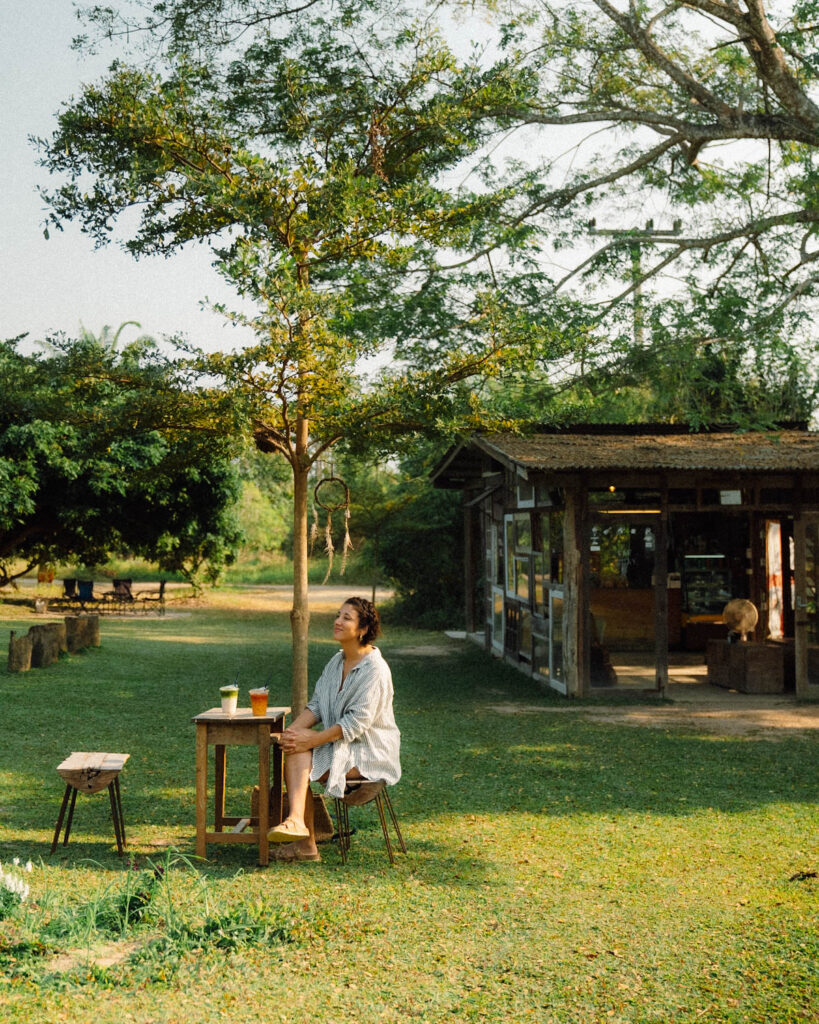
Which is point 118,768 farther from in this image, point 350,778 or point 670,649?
point 670,649

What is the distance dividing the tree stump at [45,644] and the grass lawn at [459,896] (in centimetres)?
501

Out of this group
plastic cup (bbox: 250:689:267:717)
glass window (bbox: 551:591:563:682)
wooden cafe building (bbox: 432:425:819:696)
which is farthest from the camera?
glass window (bbox: 551:591:563:682)

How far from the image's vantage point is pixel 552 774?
8641 millimetres

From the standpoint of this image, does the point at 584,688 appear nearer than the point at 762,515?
Yes

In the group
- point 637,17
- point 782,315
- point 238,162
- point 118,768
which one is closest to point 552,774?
point 118,768

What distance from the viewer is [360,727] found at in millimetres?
5691

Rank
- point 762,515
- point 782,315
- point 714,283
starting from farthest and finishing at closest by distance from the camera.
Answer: point 762,515 → point 714,283 → point 782,315

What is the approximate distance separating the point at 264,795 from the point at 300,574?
2.32 m

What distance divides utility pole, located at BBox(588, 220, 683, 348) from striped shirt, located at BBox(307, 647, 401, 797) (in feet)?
30.7

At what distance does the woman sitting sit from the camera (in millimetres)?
5633

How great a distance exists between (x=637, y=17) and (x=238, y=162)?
308 inches

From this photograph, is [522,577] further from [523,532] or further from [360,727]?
[360,727]

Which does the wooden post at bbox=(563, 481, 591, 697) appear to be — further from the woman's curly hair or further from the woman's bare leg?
the woman's bare leg

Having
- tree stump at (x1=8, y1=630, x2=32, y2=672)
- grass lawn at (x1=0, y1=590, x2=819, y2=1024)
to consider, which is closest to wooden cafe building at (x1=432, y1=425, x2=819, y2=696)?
grass lawn at (x1=0, y1=590, x2=819, y2=1024)
